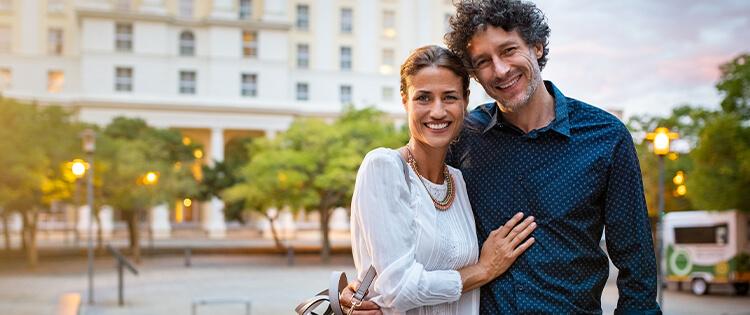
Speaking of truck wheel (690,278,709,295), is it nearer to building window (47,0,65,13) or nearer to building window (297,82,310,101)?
building window (297,82,310,101)

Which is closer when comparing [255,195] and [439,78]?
[439,78]

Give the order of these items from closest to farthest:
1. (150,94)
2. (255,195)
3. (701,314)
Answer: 1. (701,314)
2. (255,195)
3. (150,94)

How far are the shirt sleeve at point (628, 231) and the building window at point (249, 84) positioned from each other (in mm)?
61512

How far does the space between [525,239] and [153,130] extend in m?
47.9

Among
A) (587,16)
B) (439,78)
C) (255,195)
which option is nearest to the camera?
(439,78)

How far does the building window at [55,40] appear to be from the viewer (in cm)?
6366

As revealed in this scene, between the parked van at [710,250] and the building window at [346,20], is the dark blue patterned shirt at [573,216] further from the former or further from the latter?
the building window at [346,20]

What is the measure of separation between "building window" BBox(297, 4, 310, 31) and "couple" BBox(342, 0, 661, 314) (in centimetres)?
6688

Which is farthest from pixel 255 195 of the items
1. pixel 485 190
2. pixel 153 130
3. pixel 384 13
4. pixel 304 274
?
pixel 384 13

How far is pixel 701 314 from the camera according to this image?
1939 cm

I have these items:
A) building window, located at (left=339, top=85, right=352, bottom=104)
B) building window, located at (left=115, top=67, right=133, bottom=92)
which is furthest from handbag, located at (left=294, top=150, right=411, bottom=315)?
building window, located at (left=339, top=85, right=352, bottom=104)

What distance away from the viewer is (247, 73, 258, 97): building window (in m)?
63.2

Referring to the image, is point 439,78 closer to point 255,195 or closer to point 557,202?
point 557,202

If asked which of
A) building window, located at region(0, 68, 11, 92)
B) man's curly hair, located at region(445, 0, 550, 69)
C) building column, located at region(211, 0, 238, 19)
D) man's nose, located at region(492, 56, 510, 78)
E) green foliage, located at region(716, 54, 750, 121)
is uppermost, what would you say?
building column, located at region(211, 0, 238, 19)
